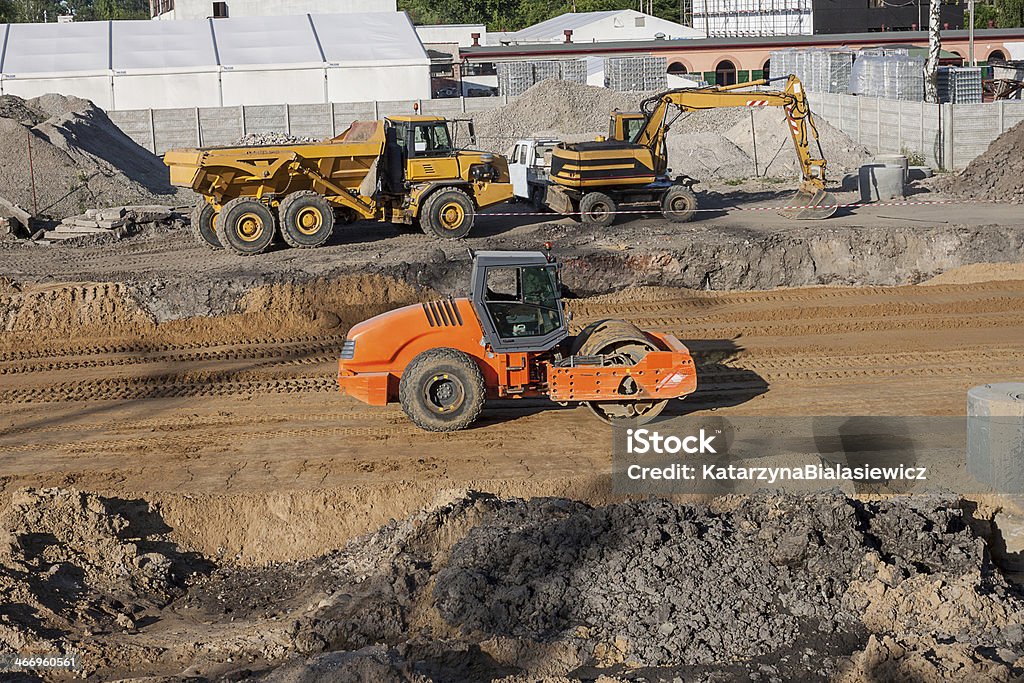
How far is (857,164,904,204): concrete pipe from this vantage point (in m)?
23.5

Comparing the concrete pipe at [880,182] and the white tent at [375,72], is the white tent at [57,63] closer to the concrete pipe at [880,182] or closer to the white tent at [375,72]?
the white tent at [375,72]

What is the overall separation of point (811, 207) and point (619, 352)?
1127cm

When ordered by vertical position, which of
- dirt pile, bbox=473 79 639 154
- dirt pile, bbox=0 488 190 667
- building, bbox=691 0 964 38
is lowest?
dirt pile, bbox=0 488 190 667

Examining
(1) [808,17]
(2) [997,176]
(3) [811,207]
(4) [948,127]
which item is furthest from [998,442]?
(1) [808,17]

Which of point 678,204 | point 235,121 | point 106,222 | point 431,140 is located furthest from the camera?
point 235,121

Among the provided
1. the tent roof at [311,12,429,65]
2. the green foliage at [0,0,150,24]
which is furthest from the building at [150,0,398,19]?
the green foliage at [0,0,150,24]

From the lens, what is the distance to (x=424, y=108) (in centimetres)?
3506

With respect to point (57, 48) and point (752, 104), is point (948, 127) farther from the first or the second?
point (57, 48)

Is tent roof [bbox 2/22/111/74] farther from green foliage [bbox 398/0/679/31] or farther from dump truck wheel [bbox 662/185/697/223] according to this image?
green foliage [bbox 398/0/679/31]

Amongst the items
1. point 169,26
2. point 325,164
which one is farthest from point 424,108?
point 325,164

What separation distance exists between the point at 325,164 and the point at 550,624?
12683mm

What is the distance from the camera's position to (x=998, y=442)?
9.35m

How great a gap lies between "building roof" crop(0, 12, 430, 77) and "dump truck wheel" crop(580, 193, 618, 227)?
2016 cm

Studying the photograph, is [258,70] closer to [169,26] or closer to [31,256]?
[169,26]
